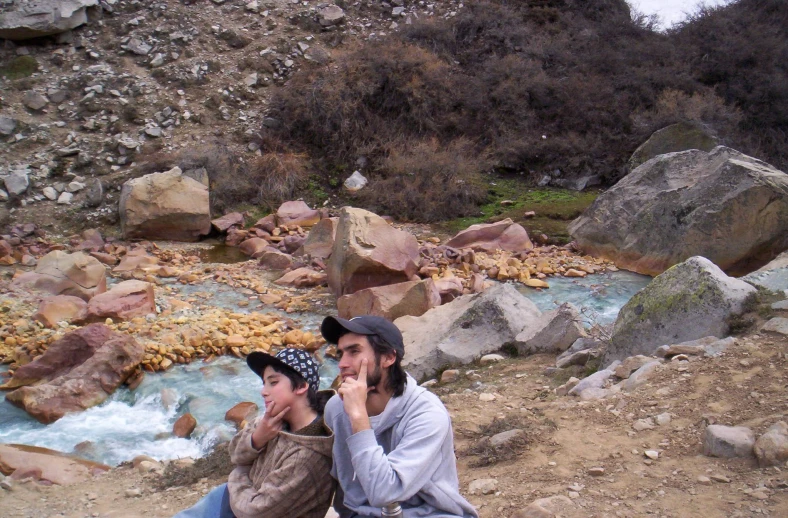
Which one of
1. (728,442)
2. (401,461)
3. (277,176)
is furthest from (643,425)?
(277,176)

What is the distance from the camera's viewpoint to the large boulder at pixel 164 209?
12.1 meters

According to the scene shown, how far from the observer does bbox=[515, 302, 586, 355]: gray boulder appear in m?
6.31

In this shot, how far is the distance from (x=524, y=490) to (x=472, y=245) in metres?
7.98

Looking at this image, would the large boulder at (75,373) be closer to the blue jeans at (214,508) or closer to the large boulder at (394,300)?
the large boulder at (394,300)

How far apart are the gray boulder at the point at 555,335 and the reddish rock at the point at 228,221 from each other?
24.0 feet

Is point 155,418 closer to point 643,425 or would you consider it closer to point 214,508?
point 214,508

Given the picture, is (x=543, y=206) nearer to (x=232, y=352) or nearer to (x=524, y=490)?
(x=232, y=352)

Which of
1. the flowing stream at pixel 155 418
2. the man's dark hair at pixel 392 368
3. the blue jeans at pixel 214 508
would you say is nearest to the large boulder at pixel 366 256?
the flowing stream at pixel 155 418

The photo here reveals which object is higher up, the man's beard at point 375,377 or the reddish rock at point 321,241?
the man's beard at point 375,377

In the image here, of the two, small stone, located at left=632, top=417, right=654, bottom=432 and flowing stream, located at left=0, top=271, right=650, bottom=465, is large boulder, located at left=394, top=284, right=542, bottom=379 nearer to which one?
flowing stream, located at left=0, top=271, right=650, bottom=465

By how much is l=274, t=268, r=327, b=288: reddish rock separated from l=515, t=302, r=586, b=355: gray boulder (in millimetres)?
3827

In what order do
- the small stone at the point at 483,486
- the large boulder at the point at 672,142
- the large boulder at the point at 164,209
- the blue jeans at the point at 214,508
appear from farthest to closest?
the large boulder at the point at 672,142
the large boulder at the point at 164,209
the small stone at the point at 483,486
the blue jeans at the point at 214,508

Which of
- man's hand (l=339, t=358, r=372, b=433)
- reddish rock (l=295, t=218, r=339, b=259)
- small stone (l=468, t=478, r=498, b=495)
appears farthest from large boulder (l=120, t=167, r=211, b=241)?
man's hand (l=339, t=358, r=372, b=433)

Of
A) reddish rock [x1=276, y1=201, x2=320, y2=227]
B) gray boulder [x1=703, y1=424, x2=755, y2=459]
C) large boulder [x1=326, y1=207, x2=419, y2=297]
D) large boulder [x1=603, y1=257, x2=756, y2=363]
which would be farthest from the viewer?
reddish rock [x1=276, y1=201, x2=320, y2=227]
